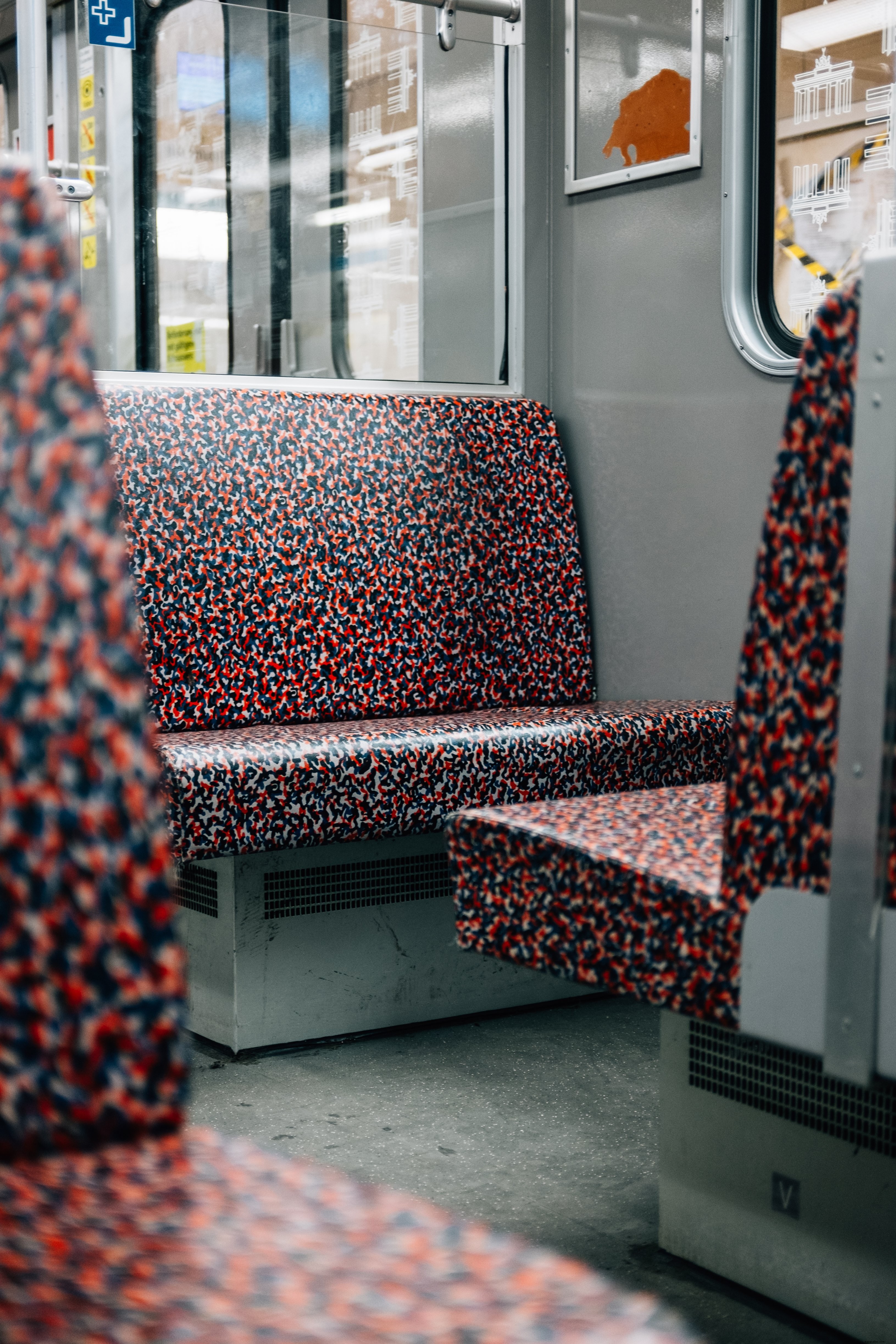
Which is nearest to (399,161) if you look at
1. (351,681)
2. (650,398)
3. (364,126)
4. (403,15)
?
(364,126)

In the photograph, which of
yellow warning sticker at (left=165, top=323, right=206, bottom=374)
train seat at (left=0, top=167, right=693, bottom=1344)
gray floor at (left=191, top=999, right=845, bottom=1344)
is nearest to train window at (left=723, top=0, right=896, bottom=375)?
yellow warning sticker at (left=165, top=323, right=206, bottom=374)

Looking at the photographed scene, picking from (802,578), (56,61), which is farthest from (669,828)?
(56,61)

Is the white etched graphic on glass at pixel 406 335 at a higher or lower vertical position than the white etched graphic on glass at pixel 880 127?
lower

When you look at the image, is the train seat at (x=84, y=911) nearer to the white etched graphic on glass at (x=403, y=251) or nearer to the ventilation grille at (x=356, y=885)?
the ventilation grille at (x=356, y=885)

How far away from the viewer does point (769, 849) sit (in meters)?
1.45

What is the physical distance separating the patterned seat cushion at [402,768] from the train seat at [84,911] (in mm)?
1743

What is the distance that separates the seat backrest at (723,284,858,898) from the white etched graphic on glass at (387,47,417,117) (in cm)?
259

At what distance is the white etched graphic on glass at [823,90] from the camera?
3.00 m

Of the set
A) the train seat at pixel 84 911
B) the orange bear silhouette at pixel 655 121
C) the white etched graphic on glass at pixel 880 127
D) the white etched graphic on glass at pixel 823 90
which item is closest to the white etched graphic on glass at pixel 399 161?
the orange bear silhouette at pixel 655 121

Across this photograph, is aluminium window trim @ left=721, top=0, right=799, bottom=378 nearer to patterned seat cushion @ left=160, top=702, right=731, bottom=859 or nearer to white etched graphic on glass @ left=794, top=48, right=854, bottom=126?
white etched graphic on glass @ left=794, top=48, right=854, bottom=126

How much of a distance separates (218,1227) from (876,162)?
9.03ft

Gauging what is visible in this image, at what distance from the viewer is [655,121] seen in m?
3.46

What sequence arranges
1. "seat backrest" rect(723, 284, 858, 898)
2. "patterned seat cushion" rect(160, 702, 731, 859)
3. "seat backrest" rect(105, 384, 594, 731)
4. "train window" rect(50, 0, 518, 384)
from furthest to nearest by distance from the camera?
"train window" rect(50, 0, 518, 384) < "seat backrest" rect(105, 384, 594, 731) < "patterned seat cushion" rect(160, 702, 731, 859) < "seat backrest" rect(723, 284, 858, 898)

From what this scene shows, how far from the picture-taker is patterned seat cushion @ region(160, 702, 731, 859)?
2.62m
